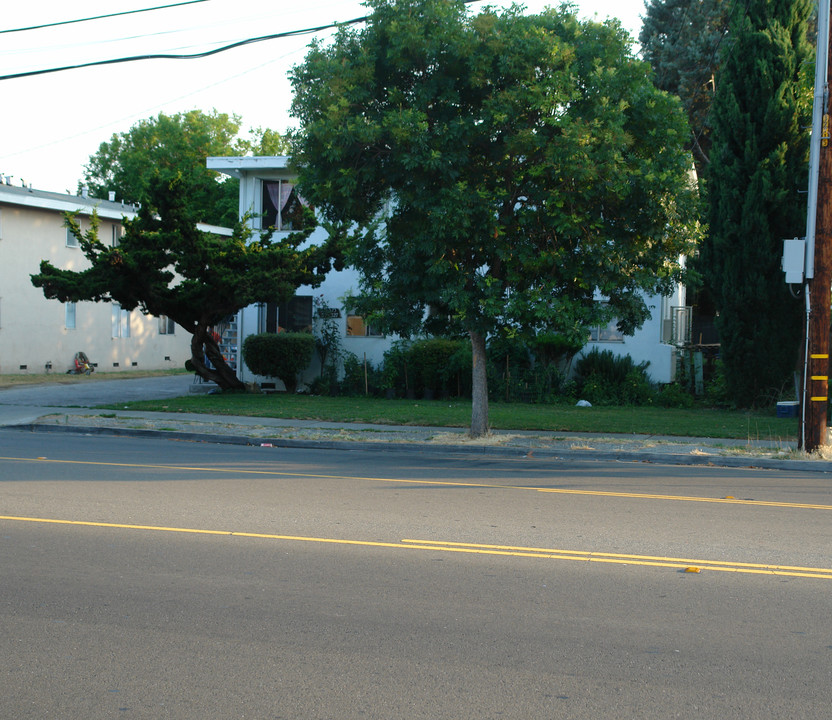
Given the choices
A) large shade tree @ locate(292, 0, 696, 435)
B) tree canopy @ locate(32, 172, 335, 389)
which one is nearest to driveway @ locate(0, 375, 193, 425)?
tree canopy @ locate(32, 172, 335, 389)

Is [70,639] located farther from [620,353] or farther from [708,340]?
[708,340]

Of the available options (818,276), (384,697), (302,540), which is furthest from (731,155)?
(384,697)

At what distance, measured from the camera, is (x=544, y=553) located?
24.0ft

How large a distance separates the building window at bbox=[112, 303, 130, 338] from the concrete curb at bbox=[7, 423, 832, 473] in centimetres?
1973

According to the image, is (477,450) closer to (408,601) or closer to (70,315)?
(408,601)

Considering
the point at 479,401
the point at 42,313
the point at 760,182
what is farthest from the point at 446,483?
the point at 42,313

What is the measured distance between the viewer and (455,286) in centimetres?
1502

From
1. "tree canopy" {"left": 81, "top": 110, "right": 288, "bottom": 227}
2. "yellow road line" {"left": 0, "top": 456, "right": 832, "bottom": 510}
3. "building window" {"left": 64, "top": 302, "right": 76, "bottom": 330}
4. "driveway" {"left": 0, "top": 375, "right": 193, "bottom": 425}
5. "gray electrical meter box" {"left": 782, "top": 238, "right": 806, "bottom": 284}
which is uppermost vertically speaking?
"tree canopy" {"left": 81, "top": 110, "right": 288, "bottom": 227}

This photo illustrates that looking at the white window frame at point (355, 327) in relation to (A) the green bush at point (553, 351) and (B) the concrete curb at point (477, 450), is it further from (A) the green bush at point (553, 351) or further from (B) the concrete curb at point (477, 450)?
(B) the concrete curb at point (477, 450)

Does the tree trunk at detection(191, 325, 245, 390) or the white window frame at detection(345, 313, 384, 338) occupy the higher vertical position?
the white window frame at detection(345, 313, 384, 338)

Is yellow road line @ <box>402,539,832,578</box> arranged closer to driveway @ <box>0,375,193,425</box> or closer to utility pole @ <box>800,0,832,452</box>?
utility pole @ <box>800,0,832,452</box>

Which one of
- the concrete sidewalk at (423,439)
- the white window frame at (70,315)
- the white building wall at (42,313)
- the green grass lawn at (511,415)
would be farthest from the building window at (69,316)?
the concrete sidewalk at (423,439)

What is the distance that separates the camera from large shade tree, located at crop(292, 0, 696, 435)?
550 inches

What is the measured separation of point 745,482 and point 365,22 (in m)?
9.84
